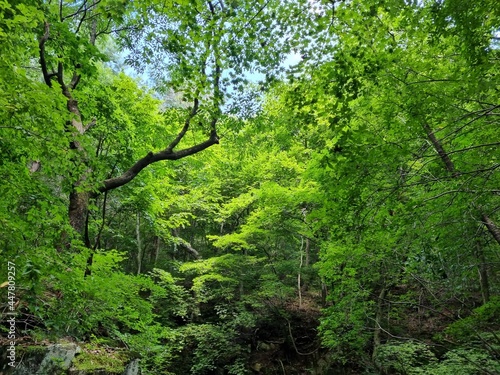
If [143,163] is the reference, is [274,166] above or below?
above

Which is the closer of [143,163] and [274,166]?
[143,163]

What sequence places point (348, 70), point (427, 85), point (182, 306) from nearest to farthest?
point (348, 70), point (427, 85), point (182, 306)

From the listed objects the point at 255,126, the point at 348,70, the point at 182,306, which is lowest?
the point at 182,306

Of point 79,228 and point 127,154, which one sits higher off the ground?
point 127,154

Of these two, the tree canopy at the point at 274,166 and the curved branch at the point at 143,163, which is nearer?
the tree canopy at the point at 274,166

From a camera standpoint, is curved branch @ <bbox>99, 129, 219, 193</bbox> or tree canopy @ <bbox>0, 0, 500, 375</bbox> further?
curved branch @ <bbox>99, 129, 219, 193</bbox>

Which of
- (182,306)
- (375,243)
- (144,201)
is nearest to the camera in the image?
(375,243)

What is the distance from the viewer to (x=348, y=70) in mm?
2818

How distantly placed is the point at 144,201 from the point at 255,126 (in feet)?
10.8

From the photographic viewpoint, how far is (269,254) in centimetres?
1097

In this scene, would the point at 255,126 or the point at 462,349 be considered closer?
the point at 462,349

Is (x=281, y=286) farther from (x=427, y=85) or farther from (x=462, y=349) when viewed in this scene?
(x=427, y=85)

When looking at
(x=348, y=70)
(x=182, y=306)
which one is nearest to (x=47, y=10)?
(x=348, y=70)

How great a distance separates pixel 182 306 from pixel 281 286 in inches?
129
